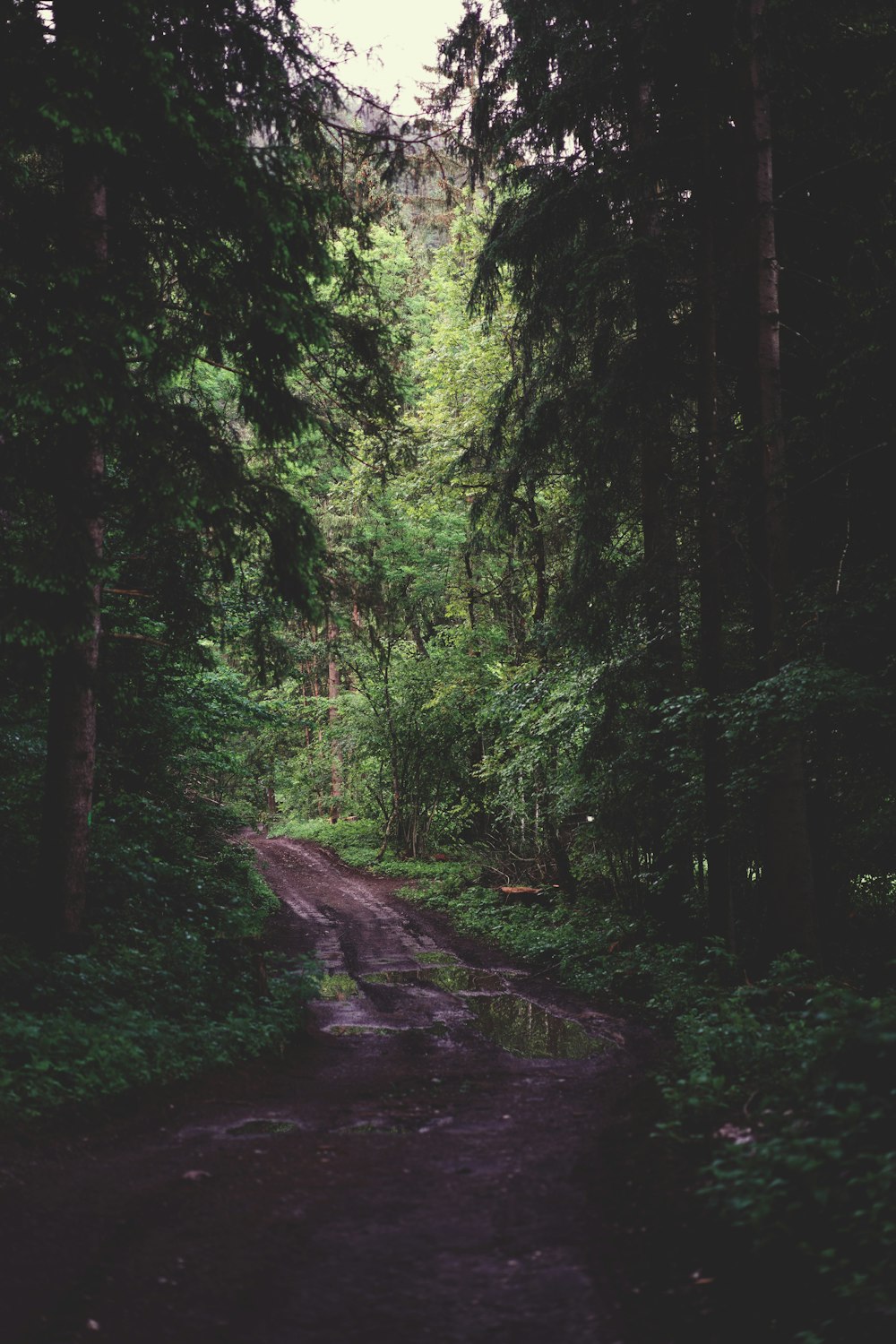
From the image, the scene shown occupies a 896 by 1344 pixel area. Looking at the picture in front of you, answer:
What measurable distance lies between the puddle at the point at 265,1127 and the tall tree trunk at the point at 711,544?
5.48 m

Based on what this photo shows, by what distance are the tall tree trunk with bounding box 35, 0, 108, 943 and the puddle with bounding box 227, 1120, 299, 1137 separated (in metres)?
2.96

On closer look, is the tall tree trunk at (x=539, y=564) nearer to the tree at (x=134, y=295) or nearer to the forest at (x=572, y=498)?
the forest at (x=572, y=498)

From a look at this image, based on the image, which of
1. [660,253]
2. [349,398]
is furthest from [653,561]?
[349,398]

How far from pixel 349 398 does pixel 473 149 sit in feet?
16.1

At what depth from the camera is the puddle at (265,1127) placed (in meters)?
5.83

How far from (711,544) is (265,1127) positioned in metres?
7.38

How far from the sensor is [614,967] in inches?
439

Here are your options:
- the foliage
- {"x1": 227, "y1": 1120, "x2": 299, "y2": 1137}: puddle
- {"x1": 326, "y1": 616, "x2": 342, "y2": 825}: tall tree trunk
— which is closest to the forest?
the foliage

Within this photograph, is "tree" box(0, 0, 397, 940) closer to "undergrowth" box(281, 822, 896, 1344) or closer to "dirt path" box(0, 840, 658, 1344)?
"dirt path" box(0, 840, 658, 1344)

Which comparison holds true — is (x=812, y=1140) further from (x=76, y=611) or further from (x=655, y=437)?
(x=655, y=437)

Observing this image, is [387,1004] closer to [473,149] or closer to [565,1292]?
[565,1292]

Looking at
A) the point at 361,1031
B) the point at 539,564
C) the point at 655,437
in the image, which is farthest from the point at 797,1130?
the point at 539,564

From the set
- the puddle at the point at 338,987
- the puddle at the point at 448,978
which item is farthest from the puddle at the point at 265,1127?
the puddle at the point at 448,978

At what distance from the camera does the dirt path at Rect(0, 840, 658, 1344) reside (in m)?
3.49
